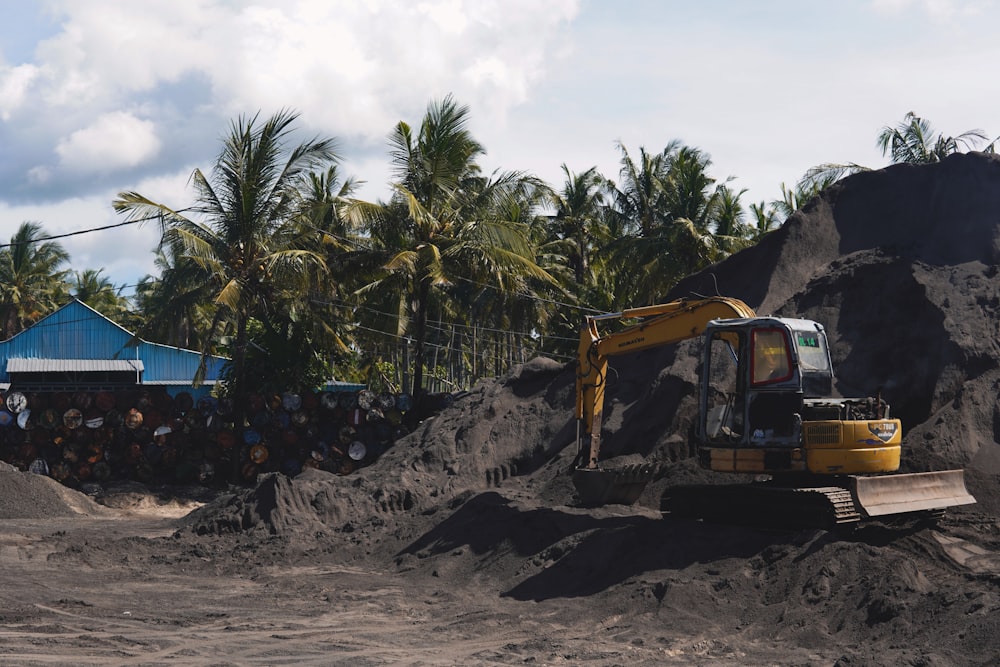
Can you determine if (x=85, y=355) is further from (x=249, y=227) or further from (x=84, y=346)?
(x=249, y=227)

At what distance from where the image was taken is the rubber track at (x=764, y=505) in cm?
1163

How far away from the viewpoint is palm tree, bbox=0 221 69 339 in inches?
1868

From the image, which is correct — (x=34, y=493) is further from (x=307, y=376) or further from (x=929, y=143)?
(x=929, y=143)

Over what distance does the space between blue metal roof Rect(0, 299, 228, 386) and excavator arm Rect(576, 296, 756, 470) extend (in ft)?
76.1

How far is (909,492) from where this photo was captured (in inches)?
474

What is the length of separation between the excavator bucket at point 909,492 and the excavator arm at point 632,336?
8.33 ft

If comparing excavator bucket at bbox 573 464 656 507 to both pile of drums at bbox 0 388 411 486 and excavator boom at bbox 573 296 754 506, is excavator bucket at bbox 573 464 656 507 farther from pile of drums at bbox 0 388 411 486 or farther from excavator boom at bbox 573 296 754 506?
pile of drums at bbox 0 388 411 486

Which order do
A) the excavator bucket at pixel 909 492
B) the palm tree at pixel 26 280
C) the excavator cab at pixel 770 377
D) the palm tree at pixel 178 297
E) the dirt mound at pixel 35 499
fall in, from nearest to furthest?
the excavator bucket at pixel 909 492
the excavator cab at pixel 770 377
the dirt mound at pixel 35 499
the palm tree at pixel 178 297
the palm tree at pixel 26 280

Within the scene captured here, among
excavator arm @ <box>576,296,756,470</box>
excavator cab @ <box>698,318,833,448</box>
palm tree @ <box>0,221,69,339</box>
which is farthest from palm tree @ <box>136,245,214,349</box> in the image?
palm tree @ <box>0,221,69,339</box>

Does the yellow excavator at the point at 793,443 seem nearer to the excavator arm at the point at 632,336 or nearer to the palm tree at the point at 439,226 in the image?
the excavator arm at the point at 632,336

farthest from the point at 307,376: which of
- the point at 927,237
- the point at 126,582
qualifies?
the point at 927,237

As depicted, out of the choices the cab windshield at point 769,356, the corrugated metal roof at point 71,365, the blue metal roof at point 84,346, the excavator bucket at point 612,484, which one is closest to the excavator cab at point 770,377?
the cab windshield at point 769,356

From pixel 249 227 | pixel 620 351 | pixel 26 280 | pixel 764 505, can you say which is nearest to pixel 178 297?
pixel 249 227

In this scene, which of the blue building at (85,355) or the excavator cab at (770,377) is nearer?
the excavator cab at (770,377)
